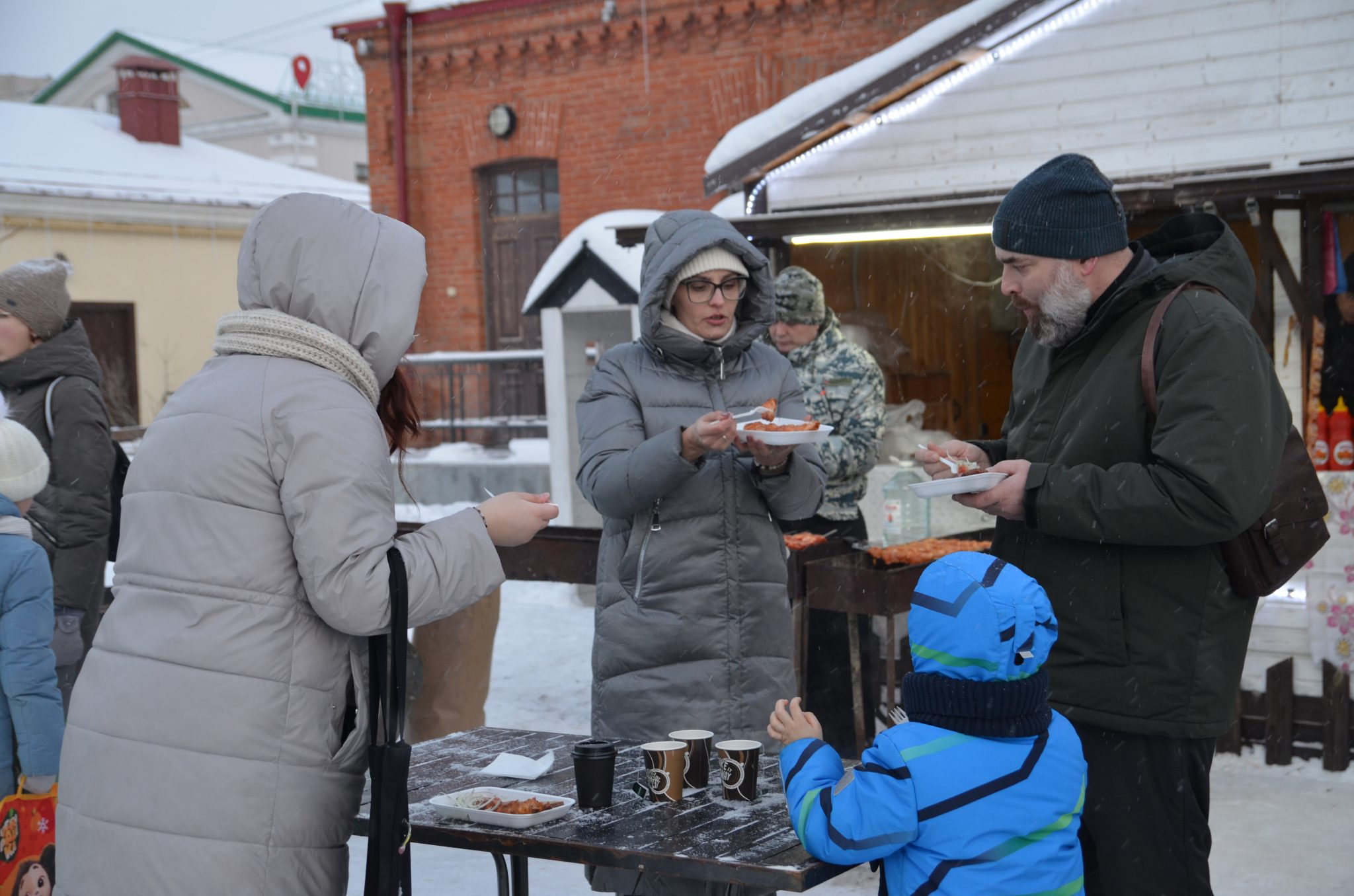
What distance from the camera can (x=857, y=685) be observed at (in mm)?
6004

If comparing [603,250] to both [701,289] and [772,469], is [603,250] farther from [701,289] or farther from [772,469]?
[772,469]

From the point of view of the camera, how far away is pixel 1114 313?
2896 millimetres

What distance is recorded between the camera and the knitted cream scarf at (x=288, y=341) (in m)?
2.35

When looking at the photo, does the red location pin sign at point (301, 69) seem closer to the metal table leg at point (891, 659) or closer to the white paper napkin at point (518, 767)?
the metal table leg at point (891, 659)

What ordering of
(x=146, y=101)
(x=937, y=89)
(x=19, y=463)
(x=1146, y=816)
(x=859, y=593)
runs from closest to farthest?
(x=1146, y=816)
(x=19, y=463)
(x=859, y=593)
(x=937, y=89)
(x=146, y=101)

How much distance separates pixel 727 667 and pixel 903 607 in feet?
7.38

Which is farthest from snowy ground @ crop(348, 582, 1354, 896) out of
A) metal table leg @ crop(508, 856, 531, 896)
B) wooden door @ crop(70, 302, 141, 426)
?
wooden door @ crop(70, 302, 141, 426)

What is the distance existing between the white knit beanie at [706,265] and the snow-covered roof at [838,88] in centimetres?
533

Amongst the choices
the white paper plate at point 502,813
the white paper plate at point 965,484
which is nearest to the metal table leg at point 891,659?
the white paper plate at point 965,484

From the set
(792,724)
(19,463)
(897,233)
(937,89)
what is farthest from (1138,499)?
(937,89)

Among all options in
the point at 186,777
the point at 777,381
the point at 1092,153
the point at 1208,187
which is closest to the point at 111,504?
the point at 777,381

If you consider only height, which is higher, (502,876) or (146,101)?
(146,101)

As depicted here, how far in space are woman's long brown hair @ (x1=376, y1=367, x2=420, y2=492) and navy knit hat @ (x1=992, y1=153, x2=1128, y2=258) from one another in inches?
55.2

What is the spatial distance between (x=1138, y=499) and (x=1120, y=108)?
6.26 meters
